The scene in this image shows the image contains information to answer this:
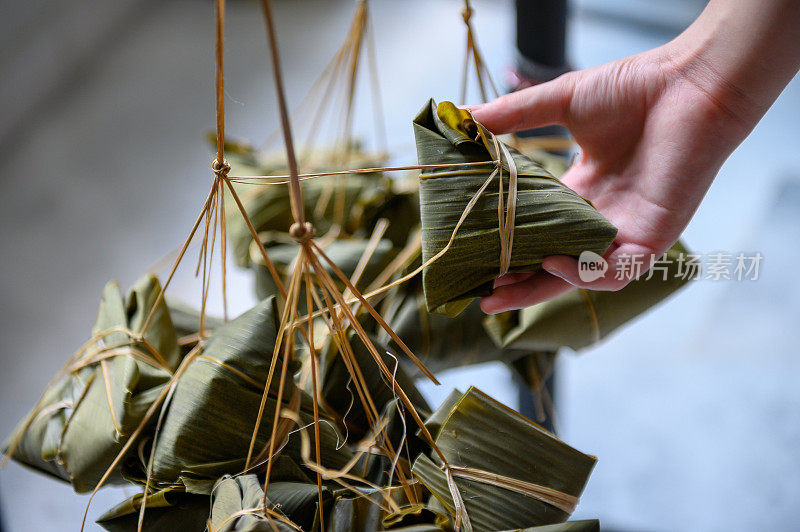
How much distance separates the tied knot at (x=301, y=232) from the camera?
0.43 m

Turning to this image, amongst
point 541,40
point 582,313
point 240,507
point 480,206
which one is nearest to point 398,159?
point 541,40

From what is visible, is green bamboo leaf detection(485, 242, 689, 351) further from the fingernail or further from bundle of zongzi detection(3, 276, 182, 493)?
bundle of zongzi detection(3, 276, 182, 493)

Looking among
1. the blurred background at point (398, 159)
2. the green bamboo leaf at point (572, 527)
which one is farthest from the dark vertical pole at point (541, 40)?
the green bamboo leaf at point (572, 527)

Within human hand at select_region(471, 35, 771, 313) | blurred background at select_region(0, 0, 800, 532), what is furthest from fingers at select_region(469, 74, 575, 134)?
blurred background at select_region(0, 0, 800, 532)

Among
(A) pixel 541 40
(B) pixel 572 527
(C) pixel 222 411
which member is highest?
(A) pixel 541 40

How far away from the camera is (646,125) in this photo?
0.64 metres

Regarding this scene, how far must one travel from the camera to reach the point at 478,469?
519mm

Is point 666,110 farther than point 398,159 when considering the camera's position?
No

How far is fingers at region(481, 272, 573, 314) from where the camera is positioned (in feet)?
2.01

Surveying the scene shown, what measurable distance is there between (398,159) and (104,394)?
115cm

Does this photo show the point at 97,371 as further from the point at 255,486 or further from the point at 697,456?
the point at 697,456

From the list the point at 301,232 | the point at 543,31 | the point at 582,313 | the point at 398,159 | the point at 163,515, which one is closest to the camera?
the point at 301,232

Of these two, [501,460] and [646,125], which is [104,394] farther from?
[646,125]

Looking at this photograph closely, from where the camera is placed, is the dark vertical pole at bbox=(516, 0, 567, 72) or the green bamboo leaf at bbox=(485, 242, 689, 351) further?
the dark vertical pole at bbox=(516, 0, 567, 72)
